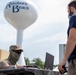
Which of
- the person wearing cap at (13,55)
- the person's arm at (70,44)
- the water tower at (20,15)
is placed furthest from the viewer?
the water tower at (20,15)

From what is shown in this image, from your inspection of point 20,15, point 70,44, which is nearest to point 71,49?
point 70,44

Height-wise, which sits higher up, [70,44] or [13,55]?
[70,44]

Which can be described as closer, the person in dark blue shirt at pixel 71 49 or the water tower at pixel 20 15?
the person in dark blue shirt at pixel 71 49

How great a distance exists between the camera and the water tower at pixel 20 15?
2261cm

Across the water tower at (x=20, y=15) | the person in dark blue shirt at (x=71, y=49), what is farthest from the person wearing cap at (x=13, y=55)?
the water tower at (x=20, y=15)

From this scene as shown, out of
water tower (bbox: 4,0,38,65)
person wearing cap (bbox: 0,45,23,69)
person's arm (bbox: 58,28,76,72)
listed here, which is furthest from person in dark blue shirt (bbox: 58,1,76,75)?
water tower (bbox: 4,0,38,65)

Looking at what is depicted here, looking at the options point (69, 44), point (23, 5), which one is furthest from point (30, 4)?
point (69, 44)

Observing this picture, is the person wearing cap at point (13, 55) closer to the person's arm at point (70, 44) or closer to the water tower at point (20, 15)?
the person's arm at point (70, 44)

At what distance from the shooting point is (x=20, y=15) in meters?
23.0

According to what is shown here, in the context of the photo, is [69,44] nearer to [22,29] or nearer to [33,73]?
[33,73]

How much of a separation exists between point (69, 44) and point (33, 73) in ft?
2.47

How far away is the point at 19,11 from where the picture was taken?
22.7 meters

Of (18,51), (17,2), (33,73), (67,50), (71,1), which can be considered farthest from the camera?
(17,2)

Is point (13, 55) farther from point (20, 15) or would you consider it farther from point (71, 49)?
point (20, 15)
